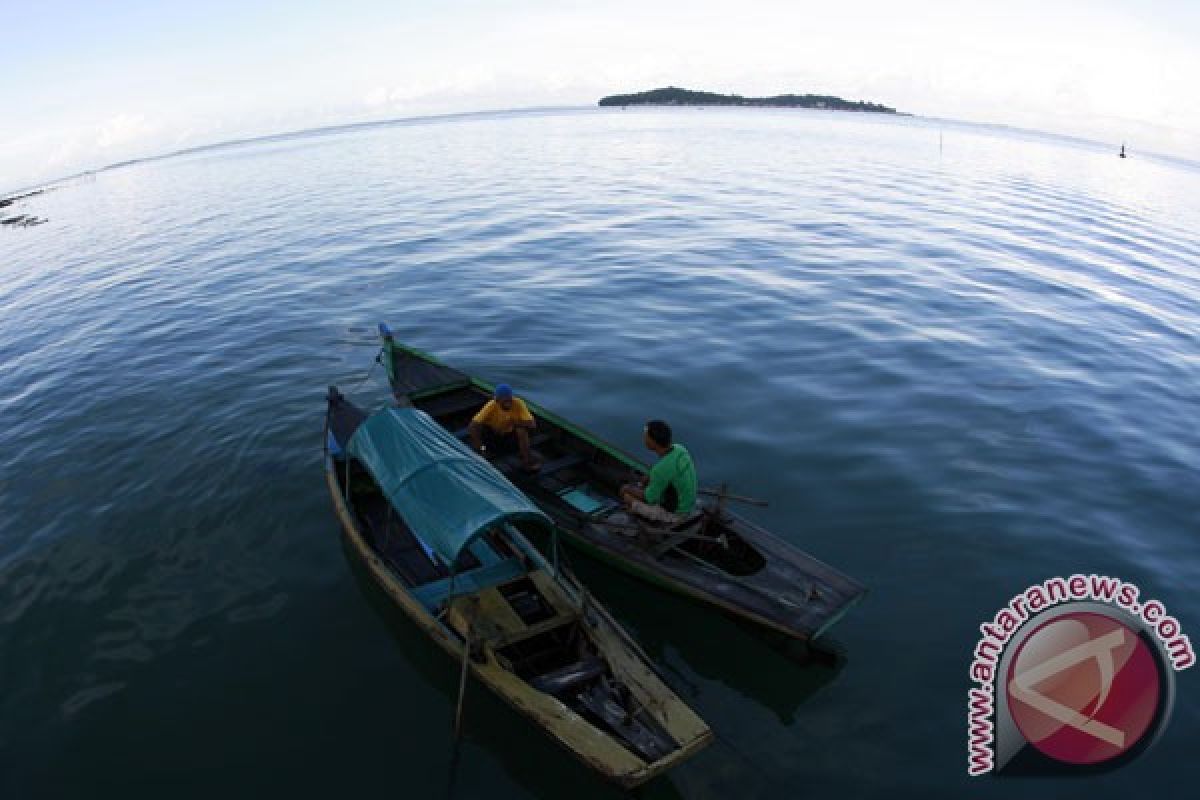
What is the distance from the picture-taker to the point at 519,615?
36.2 ft

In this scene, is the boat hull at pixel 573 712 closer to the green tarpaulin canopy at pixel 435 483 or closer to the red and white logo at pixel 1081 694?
the green tarpaulin canopy at pixel 435 483

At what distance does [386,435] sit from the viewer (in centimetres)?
1187

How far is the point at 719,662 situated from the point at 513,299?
19761 mm

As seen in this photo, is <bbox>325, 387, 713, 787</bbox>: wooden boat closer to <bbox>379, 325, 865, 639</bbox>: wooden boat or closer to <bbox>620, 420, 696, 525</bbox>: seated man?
<bbox>379, 325, 865, 639</bbox>: wooden boat

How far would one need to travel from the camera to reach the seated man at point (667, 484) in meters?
11.6

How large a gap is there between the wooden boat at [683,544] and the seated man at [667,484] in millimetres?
267

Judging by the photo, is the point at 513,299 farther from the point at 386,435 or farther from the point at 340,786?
the point at 340,786

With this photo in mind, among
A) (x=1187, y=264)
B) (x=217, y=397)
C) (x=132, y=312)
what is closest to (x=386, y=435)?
(x=217, y=397)

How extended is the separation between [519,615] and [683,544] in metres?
3.23

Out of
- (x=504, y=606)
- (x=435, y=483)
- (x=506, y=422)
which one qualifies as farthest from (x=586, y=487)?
(x=435, y=483)

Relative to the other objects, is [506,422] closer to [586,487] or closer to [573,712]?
[586,487]

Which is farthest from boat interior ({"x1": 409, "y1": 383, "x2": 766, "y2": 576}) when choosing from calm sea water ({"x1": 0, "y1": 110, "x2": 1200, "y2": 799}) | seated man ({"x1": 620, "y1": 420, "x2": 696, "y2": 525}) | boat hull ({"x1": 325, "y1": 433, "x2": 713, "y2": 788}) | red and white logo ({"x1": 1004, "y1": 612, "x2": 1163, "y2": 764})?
red and white logo ({"x1": 1004, "y1": 612, "x2": 1163, "y2": 764})

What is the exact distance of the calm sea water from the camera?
31.4 feet

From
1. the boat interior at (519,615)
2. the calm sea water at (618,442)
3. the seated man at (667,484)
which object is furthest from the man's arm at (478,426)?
the seated man at (667,484)
